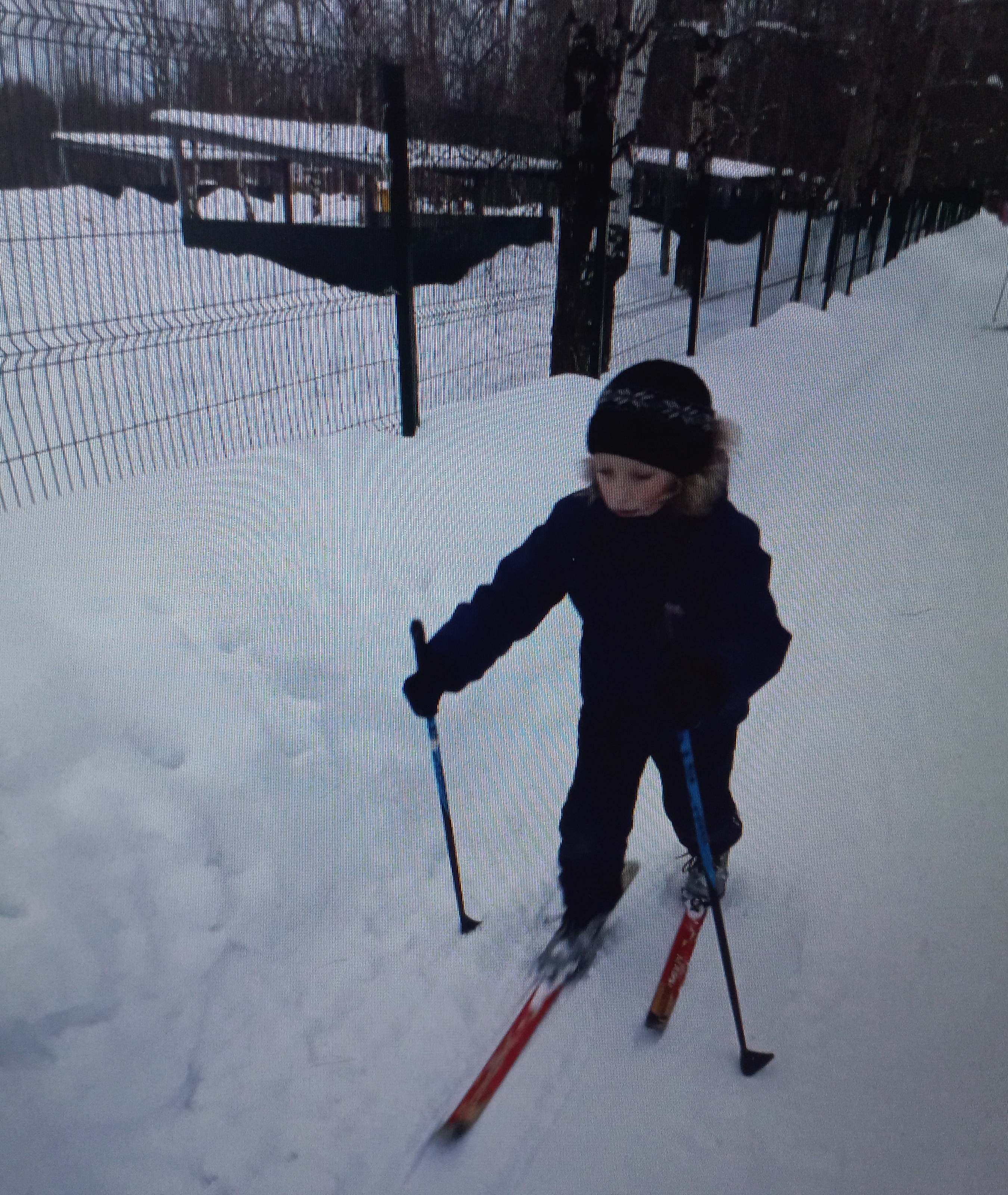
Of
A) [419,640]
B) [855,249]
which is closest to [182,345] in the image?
[419,640]

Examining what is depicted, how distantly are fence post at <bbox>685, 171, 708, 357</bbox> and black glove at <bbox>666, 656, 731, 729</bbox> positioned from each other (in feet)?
24.2

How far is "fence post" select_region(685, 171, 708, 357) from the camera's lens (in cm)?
830

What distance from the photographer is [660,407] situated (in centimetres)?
171

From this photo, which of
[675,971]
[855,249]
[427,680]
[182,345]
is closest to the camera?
[427,680]

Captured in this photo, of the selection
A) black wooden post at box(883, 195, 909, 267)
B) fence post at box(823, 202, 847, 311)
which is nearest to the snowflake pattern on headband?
fence post at box(823, 202, 847, 311)

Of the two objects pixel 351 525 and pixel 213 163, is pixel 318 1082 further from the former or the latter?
pixel 213 163

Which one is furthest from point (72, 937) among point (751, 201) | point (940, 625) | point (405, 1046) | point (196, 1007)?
point (751, 201)

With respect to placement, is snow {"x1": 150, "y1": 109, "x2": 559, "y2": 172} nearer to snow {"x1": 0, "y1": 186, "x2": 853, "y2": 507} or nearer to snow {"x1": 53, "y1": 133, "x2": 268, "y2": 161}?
snow {"x1": 53, "y1": 133, "x2": 268, "y2": 161}

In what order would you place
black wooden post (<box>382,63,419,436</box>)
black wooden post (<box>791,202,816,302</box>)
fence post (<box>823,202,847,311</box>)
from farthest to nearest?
1. fence post (<box>823,202,847,311</box>)
2. black wooden post (<box>791,202,816,302</box>)
3. black wooden post (<box>382,63,419,436</box>)

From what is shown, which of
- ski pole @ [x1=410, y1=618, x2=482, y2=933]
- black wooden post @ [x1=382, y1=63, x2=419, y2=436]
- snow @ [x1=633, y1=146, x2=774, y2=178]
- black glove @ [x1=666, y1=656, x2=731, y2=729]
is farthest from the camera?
snow @ [x1=633, y1=146, x2=774, y2=178]

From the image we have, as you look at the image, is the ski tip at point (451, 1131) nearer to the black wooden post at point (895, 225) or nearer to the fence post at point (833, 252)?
the fence post at point (833, 252)

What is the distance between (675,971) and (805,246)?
11221mm

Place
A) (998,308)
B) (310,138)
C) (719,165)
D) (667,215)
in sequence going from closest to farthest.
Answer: (310,138)
(667,215)
(998,308)
(719,165)

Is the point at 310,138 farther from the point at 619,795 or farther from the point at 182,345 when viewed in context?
the point at 619,795
